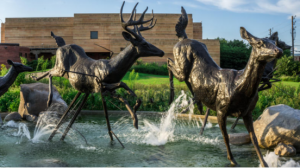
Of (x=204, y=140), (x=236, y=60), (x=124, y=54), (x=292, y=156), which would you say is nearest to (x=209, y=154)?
(x=204, y=140)

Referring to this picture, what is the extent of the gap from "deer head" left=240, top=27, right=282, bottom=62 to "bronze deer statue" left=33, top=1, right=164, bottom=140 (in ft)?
6.58

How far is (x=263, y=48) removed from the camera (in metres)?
3.72

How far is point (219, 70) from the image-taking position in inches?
183

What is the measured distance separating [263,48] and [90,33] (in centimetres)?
3512

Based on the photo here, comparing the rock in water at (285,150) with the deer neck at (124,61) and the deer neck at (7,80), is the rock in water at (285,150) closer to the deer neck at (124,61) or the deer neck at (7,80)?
the deer neck at (124,61)

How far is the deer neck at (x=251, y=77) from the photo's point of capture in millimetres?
3936

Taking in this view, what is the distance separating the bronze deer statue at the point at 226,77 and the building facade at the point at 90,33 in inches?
1099

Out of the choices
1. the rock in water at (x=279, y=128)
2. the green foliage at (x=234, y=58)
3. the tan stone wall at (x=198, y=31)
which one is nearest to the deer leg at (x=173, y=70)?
the rock in water at (x=279, y=128)

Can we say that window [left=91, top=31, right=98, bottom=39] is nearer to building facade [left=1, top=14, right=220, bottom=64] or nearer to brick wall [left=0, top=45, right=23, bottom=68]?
building facade [left=1, top=14, right=220, bottom=64]

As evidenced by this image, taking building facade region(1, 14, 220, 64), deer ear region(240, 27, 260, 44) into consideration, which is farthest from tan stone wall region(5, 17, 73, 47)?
deer ear region(240, 27, 260, 44)

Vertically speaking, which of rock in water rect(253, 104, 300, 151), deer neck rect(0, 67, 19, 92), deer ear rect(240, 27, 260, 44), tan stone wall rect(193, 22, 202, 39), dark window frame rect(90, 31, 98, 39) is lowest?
rock in water rect(253, 104, 300, 151)

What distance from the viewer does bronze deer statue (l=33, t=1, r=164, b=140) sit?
17.9ft

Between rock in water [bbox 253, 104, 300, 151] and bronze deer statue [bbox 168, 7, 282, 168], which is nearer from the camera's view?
bronze deer statue [bbox 168, 7, 282, 168]

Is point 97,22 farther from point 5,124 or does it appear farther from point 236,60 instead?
point 5,124
